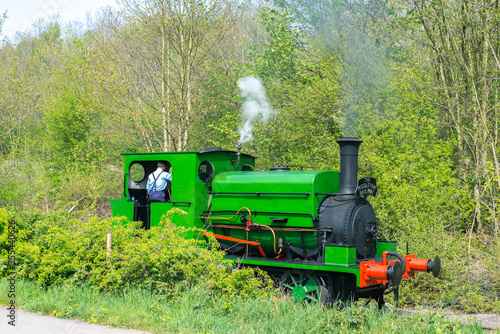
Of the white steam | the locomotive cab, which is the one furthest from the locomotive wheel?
→ the white steam

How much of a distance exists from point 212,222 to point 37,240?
300 cm

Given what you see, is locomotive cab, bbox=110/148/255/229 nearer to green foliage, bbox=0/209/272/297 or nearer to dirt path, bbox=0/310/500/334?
green foliage, bbox=0/209/272/297

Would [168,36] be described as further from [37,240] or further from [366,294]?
[366,294]

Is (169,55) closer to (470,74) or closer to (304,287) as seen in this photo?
(470,74)

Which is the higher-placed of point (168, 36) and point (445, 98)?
point (168, 36)

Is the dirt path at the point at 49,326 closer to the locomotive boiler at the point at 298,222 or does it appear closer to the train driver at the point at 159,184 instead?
the locomotive boiler at the point at 298,222

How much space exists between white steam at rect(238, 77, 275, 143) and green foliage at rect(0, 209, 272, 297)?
317 inches

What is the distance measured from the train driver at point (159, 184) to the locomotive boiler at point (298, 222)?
6.7 inches

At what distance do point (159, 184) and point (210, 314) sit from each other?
3.60m

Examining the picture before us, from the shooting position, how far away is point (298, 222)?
24.4 ft

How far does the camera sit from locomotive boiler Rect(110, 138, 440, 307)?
22.9 ft

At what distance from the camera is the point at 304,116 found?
563 inches

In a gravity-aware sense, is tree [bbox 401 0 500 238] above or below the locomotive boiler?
above

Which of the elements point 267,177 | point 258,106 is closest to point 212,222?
point 267,177
